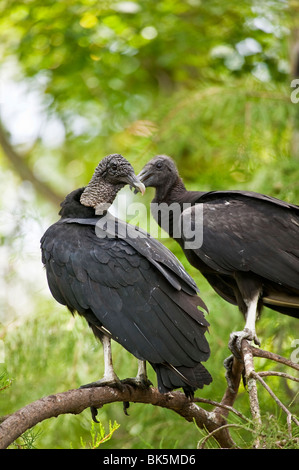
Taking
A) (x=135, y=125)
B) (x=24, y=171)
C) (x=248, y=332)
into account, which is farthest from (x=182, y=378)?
(x=24, y=171)

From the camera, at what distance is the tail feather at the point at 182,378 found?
8.67ft

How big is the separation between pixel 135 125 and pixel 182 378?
3.65m

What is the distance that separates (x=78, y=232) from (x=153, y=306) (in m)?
0.54

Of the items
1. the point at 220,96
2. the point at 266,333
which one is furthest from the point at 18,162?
the point at 266,333

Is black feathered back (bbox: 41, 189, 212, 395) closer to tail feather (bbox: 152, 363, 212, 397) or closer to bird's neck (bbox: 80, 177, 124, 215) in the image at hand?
tail feather (bbox: 152, 363, 212, 397)

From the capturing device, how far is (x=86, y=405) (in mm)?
2588

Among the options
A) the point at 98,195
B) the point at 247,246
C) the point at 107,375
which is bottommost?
the point at 107,375

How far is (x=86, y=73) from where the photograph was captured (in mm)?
6980

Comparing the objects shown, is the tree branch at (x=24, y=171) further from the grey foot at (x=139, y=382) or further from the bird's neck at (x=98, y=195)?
the grey foot at (x=139, y=382)

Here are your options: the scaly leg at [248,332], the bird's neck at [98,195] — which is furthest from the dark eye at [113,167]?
the scaly leg at [248,332]

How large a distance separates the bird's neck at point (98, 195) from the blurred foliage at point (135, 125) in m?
1.52

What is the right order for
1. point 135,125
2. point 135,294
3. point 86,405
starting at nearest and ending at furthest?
point 86,405, point 135,294, point 135,125

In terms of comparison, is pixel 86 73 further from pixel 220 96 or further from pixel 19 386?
pixel 19 386

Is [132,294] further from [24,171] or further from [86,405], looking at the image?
[24,171]
